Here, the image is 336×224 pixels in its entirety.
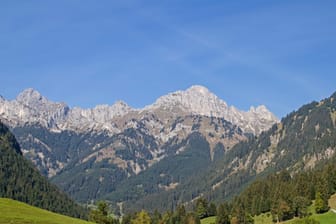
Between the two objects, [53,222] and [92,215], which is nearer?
[53,222]

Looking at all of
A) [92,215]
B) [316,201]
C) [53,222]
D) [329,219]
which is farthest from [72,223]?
[316,201]

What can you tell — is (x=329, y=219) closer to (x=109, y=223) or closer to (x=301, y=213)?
(x=301, y=213)

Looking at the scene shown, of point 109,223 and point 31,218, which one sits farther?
point 109,223

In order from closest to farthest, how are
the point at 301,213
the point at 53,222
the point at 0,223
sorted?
1. the point at 0,223
2. the point at 53,222
3. the point at 301,213

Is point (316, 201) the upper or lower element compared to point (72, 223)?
upper

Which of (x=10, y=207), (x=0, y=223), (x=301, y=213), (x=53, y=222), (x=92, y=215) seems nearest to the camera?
(x=0, y=223)

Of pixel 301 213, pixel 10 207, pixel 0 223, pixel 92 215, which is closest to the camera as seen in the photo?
pixel 0 223

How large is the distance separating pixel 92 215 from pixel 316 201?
79218 millimetres

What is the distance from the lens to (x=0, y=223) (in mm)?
80688

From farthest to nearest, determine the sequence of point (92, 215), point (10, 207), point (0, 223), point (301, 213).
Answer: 1. point (301, 213)
2. point (92, 215)
3. point (10, 207)
4. point (0, 223)

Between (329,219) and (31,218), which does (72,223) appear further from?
(329,219)

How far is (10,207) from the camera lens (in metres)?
102

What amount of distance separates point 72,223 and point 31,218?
Answer: 7026mm

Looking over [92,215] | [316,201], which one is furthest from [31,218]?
[316,201]
